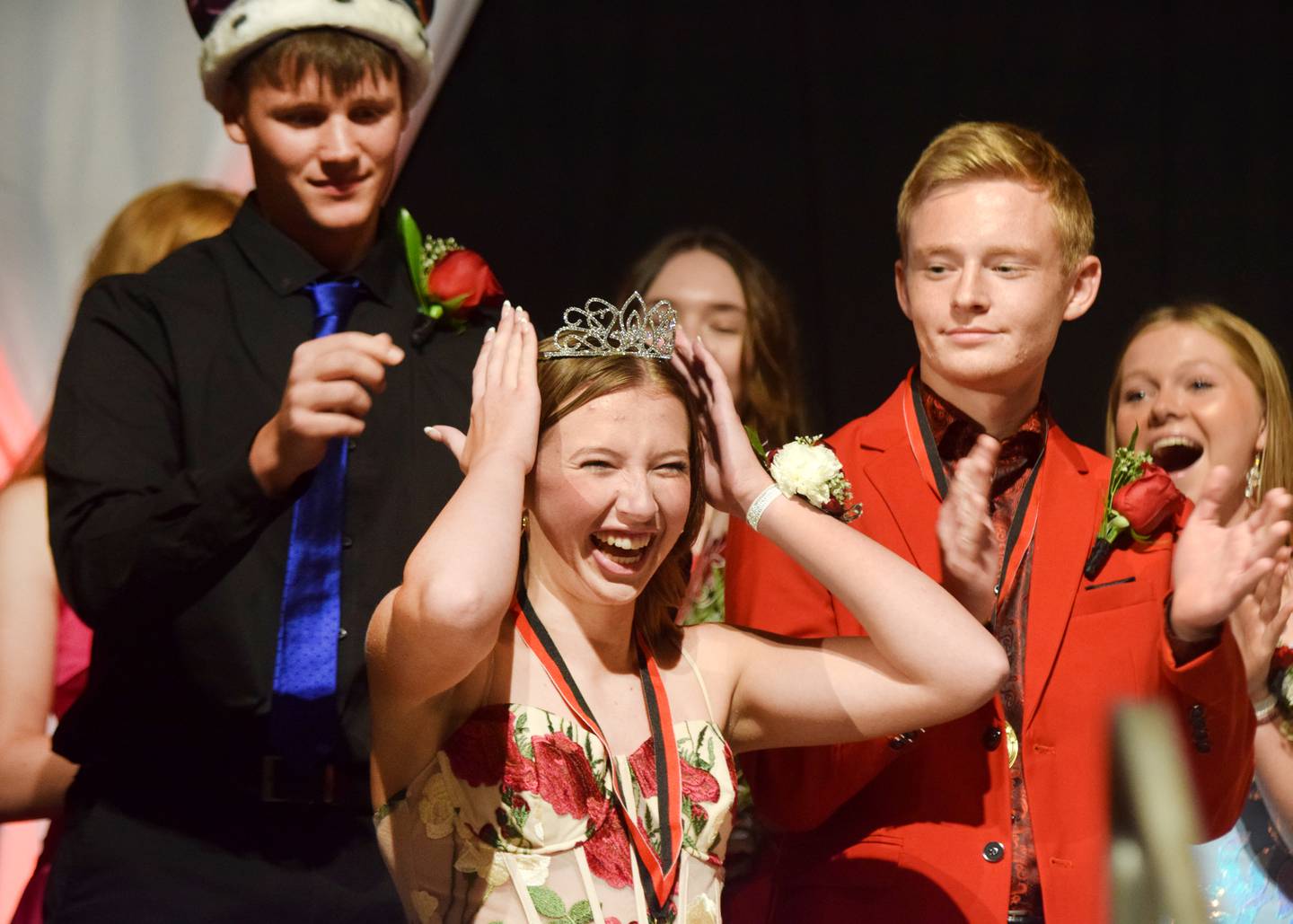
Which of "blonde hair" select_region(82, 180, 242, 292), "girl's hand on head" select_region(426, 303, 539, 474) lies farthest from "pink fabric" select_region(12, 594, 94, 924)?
"girl's hand on head" select_region(426, 303, 539, 474)

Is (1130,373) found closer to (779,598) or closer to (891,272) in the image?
(891,272)

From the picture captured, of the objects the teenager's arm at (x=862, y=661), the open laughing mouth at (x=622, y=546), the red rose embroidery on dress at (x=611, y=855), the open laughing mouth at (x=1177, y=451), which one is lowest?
the red rose embroidery on dress at (x=611, y=855)

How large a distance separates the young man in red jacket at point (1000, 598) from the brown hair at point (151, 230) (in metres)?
1.51

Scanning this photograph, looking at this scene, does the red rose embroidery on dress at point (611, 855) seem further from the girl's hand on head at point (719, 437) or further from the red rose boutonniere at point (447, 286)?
the red rose boutonniere at point (447, 286)

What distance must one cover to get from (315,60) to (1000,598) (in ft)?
4.83

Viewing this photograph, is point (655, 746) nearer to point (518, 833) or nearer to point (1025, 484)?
point (518, 833)

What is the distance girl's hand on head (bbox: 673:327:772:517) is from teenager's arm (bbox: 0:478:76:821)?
5.05ft

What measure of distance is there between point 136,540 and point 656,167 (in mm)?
2170

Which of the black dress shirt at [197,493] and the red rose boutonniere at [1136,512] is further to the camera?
the red rose boutonniere at [1136,512]

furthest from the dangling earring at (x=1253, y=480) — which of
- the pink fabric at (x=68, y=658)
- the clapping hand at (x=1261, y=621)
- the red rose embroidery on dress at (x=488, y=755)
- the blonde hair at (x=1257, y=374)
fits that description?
the pink fabric at (x=68, y=658)

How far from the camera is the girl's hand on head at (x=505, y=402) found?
2.39 meters

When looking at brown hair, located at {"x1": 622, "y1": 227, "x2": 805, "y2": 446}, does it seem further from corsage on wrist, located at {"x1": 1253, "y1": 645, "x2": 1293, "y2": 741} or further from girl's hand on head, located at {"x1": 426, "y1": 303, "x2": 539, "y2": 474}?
girl's hand on head, located at {"x1": 426, "y1": 303, "x2": 539, "y2": 474}

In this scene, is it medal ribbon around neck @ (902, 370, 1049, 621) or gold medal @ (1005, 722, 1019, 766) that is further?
medal ribbon around neck @ (902, 370, 1049, 621)

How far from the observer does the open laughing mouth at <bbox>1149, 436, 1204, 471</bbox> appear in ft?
12.2
